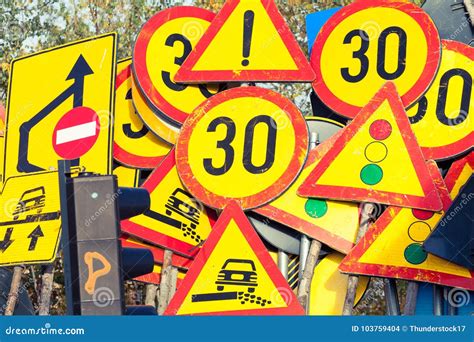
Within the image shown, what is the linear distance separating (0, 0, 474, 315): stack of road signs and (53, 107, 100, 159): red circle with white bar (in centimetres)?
2

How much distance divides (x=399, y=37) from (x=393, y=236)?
71.1 inches

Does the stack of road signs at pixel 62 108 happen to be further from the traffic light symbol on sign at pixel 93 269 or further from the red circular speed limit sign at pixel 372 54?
the traffic light symbol on sign at pixel 93 269

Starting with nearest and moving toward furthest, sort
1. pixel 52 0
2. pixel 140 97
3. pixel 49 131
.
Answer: pixel 49 131
pixel 140 97
pixel 52 0

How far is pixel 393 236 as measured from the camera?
375 inches

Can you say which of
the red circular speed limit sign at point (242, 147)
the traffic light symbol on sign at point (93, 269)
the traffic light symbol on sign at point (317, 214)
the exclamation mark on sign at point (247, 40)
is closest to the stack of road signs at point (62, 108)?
the red circular speed limit sign at point (242, 147)

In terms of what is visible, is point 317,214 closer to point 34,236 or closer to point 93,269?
point 34,236

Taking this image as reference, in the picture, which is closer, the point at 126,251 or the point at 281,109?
the point at 126,251

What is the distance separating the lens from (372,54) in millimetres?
10172

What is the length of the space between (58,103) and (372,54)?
2.73 metres

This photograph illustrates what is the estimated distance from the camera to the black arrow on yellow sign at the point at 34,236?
23.6ft

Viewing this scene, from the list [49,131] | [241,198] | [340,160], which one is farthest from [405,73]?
[49,131]

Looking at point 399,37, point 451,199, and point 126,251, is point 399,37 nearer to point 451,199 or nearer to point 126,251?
point 451,199

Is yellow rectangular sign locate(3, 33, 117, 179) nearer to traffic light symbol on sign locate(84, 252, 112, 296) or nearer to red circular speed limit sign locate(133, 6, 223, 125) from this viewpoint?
red circular speed limit sign locate(133, 6, 223, 125)

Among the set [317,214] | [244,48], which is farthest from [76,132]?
[317,214]
